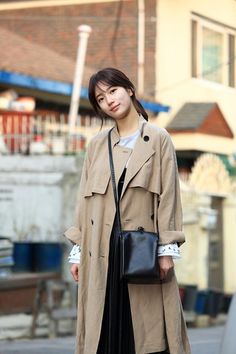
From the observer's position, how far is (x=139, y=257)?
4.38 metres

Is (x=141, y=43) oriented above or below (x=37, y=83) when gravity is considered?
above

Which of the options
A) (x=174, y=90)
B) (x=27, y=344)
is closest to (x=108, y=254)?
(x=27, y=344)

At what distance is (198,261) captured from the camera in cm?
1481

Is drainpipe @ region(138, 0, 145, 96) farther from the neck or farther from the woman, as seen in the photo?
the woman

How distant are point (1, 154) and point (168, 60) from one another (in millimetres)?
7472

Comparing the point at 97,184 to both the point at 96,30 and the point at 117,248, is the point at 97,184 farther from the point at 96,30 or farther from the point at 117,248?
the point at 96,30

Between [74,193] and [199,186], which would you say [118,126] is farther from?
[199,186]

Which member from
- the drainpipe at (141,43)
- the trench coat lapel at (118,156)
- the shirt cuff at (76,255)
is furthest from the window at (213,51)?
the shirt cuff at (76,255)

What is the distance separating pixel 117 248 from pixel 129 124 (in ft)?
2.18

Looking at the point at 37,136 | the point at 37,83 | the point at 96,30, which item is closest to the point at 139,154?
the point at 37,136

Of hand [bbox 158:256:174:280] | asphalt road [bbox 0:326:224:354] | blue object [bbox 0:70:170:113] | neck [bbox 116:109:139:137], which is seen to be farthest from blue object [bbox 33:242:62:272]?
hand [bbox 158:256:174:280]

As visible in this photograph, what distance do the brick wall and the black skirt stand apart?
1299 cm

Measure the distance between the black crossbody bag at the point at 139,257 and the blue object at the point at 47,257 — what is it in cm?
680

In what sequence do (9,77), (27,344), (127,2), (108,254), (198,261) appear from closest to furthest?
1. (108,254)
2. (27,344)
3. (9,77)
4. (198,261)
5. (127,2)
